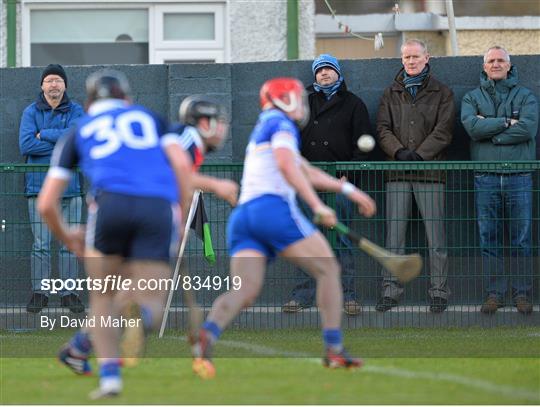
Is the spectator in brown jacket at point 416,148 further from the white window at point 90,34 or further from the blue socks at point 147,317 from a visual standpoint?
the white window at point 90,34

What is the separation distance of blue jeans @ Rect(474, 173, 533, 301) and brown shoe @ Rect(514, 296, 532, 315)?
4cm

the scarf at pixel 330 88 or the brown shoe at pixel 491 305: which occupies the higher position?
the scarf at pixel 330 88

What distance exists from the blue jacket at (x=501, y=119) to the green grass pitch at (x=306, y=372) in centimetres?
184

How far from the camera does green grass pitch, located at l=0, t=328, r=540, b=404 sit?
821 cm

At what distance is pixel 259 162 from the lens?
9.48 meters

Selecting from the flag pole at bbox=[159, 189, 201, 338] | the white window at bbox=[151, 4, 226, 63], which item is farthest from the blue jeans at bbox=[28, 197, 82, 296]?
the white window at bbox=[151, 4, 226, 63]

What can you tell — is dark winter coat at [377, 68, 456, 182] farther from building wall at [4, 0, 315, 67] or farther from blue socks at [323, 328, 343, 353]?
building wall at [4, 0, 315, 67]

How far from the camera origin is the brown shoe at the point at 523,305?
13.1 metres

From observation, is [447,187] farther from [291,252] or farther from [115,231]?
[115,231]

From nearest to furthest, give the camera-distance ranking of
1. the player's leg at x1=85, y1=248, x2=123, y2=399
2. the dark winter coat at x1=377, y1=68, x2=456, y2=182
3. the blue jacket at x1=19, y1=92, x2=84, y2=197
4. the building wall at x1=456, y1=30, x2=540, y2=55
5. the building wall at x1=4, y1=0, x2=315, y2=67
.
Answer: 1. the player's leg at x1=85, y1=248, x2=123, y2=399
2. the dark winter coat at x1=377, y1=68, x2=456, y2=182
3. the blue jacket at x1=19, y1=92, x2=84, y2=197
4. the building wall at x1=4, y1=0, x2=315, y2=67
5. the building wall at x1=456, y1=30, x2=540, y2=55

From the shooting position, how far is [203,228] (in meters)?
12.9

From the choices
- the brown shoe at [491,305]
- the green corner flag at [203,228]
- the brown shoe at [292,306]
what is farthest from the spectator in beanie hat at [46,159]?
the brown shoe at [491,305]

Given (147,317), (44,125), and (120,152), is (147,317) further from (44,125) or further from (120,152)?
(44,125)

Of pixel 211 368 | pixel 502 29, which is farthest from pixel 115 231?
pixel 502 29
